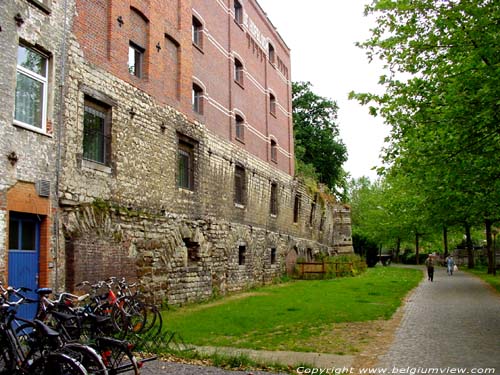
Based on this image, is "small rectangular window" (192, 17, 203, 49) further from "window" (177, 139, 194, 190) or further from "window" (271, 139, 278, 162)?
"window" (271, 139, 278, 162)

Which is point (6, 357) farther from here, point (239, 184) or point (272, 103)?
point (272, 103)

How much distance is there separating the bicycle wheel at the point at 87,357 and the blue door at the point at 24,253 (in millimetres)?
5920

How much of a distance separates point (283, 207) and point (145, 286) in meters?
15.8

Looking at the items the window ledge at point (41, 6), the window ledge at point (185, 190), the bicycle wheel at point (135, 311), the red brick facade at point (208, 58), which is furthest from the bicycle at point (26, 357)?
the window ledge at point (185, 190)

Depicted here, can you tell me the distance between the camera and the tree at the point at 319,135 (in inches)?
1932

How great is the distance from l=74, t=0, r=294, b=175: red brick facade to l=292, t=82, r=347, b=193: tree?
14984 mm

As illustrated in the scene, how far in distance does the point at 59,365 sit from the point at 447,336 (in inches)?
330

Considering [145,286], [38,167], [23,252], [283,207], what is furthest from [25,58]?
[283,207]

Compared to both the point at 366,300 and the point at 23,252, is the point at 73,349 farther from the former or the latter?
the point at 366,300

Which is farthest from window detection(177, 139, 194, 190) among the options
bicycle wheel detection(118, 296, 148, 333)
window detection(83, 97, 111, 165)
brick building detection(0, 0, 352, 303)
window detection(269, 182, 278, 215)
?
window detection(269, 182, 278, 215)

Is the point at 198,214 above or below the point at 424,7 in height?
below

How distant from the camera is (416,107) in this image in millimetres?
14164

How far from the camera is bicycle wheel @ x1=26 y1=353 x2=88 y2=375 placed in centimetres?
536

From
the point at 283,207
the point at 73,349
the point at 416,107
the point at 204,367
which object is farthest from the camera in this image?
the point at 283,207
